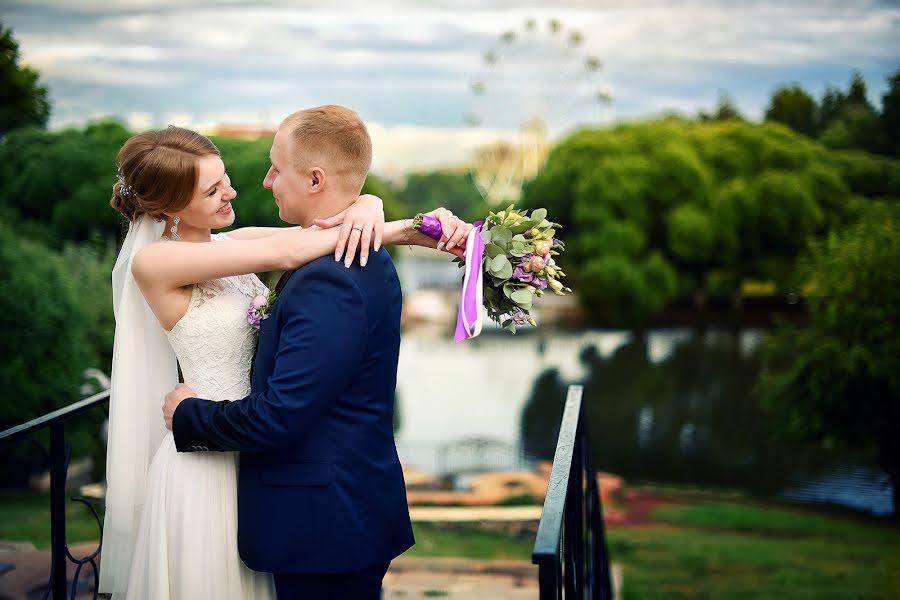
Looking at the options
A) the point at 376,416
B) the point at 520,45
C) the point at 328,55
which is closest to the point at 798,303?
the point at 520,45

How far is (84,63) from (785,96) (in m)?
45.8

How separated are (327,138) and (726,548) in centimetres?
1802

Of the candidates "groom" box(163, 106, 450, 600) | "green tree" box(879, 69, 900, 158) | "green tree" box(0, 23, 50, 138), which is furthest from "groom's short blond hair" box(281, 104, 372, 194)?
"green tree" box(879, 69, 900, 158)

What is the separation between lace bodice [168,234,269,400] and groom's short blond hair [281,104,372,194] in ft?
1.48

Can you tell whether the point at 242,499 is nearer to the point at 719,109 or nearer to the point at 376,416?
the point at 376,416

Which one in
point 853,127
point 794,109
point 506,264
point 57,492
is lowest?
point 57,492

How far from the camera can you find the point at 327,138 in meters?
2.35

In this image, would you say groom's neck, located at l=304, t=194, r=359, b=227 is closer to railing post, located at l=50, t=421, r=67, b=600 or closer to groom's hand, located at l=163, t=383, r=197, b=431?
groom's hand, located at l=163, t=383, r=197, b=431

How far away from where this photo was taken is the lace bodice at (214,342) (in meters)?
2.54

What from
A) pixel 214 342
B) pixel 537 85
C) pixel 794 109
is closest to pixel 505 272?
pixel 214 342

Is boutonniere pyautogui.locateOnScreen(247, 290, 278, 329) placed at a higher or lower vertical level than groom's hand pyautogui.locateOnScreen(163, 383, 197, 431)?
higher

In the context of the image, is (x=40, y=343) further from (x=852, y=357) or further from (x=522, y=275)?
(x=522, y=275)

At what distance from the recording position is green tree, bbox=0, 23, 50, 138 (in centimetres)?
2831

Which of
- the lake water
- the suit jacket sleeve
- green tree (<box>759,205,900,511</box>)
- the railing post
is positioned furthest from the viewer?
the lake water
